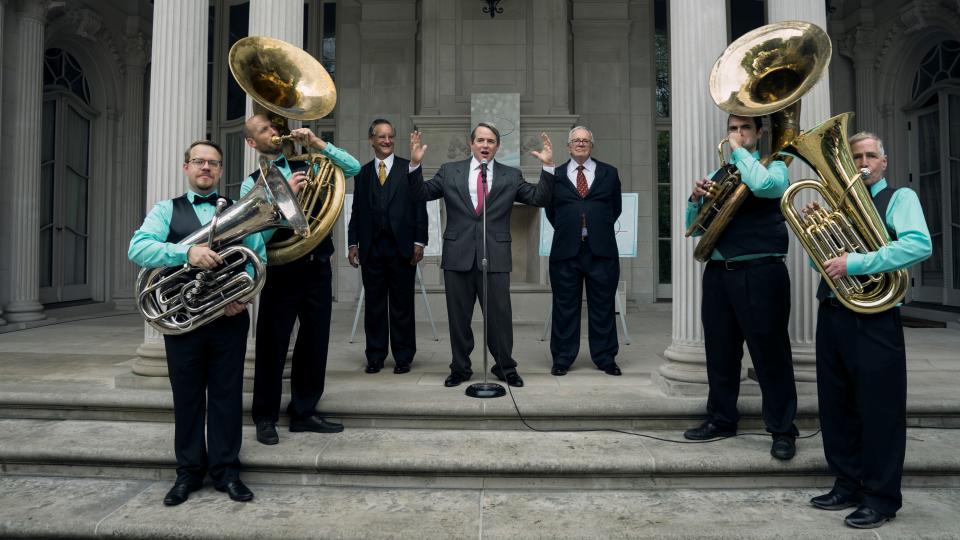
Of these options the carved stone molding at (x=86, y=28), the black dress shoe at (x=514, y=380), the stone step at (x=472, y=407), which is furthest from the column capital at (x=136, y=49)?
the black dress shoe at (x=514, y=380)

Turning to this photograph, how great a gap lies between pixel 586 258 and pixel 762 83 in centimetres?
204

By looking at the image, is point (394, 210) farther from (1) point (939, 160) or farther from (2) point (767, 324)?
(1) point (939, 160)

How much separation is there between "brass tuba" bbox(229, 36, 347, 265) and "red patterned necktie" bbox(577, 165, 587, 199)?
7.16ft

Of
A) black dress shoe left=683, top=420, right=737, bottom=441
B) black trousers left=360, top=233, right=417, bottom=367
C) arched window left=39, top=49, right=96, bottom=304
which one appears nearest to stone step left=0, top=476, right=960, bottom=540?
black dress shoe left=683, top=420, right=737, bottom=441

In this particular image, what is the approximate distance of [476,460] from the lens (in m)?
3.21

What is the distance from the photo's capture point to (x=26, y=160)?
8.02 meters

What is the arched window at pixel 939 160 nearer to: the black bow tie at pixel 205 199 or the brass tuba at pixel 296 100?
the brass tuba at pixel 296 100

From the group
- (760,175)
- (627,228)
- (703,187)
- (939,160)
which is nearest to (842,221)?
(760,175)

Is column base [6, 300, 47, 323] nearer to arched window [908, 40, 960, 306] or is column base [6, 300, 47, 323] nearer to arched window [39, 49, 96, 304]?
arched window [39, 49, 96, 304]

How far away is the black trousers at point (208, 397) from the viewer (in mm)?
2936

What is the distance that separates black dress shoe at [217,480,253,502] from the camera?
2959mm

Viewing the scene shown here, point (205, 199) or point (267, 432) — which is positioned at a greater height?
point (205, 199)

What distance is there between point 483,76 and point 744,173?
23.9ft

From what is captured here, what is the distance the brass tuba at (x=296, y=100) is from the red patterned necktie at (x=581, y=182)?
2.18m
